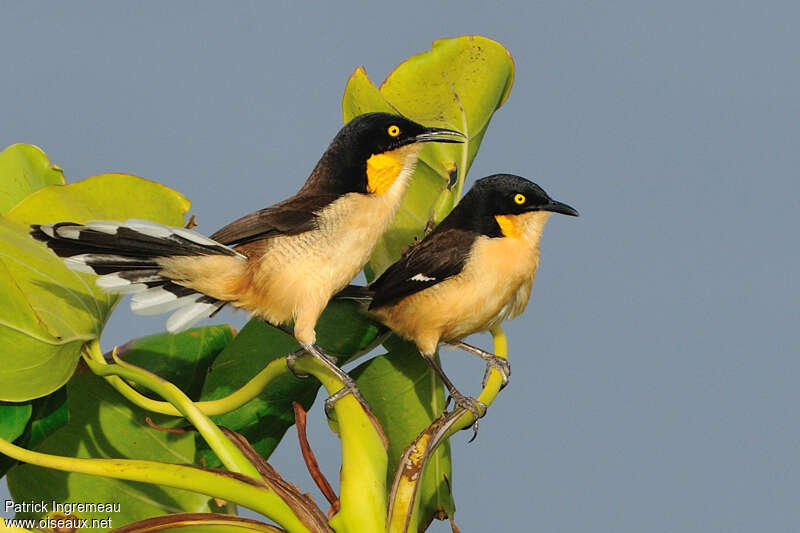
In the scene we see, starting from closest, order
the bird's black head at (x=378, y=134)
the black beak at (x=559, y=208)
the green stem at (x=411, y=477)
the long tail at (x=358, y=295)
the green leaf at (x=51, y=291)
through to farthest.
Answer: the green stem at (x=411, y=477) < the green leaf at (x=51, y=291) < the bird's black head at (x=378, y=134) < the black beak at (x=559, y=208) < the long tail at (x=358, y=295)

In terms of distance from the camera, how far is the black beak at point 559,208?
2018mm

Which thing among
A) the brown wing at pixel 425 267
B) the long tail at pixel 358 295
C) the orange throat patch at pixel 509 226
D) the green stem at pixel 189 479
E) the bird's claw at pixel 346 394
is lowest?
the green stem at pixel 189 479

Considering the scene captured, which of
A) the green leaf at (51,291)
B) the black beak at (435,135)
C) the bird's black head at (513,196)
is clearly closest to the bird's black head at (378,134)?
the black beak at (435,135)

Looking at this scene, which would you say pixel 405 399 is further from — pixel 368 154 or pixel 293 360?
pixel 368 154

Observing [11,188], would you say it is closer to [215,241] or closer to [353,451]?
[215,241]

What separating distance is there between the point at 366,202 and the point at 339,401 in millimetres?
391

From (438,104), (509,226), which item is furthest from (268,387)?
(438,104)

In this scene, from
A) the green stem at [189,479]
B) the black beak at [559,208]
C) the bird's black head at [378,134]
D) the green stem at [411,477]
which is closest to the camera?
the green stem at [189,479]

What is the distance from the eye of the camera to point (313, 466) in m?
1.69

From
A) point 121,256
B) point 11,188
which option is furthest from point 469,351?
point 11,188

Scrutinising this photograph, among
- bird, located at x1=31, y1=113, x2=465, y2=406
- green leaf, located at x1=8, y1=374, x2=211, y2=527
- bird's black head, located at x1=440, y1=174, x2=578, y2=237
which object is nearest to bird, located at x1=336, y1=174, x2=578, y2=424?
bird's black head, located at x1=440, y1=174, x2=578, y2=237

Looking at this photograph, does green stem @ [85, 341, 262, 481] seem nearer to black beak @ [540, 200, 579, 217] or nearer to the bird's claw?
the bird's claw

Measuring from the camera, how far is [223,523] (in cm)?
156

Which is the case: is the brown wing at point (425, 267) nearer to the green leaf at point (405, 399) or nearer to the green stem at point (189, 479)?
the green leaf at point (405, 399)
